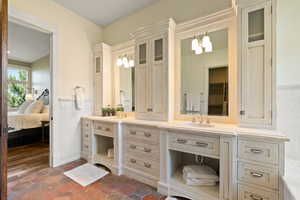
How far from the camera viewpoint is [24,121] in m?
4.23

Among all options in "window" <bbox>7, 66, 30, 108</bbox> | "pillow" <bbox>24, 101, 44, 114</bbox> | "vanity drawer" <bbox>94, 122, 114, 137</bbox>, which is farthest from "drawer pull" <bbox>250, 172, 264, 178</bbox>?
"window" <bbox>7, 66, 30, 108</bbox>

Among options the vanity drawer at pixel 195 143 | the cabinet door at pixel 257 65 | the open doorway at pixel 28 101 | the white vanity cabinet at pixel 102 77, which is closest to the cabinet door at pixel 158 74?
the vanity drawer at pixel 195 143

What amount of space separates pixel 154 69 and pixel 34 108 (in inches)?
180

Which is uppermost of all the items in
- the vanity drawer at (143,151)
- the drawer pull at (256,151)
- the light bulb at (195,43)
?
the light bulb at (195,43)

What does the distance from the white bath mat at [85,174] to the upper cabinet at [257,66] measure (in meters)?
2.15

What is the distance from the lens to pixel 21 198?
1.88 m

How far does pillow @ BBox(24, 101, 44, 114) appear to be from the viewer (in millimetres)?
4953

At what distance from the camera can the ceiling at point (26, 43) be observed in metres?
4.05

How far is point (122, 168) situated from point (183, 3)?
8.91 ft

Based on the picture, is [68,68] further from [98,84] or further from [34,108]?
[34,108]

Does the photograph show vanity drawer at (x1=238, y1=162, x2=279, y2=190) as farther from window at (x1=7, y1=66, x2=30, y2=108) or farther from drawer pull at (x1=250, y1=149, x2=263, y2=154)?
window at (x1=7, y1=66, x2=30, y2=108)

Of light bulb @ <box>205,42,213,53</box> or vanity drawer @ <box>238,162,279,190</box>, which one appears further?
light bulb @ <box>205,42,213,53</box>

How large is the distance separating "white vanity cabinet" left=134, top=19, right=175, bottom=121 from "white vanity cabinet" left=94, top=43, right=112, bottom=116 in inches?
39.0

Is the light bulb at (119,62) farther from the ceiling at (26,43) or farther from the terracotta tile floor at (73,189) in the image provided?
the ceiling at (26,43)
